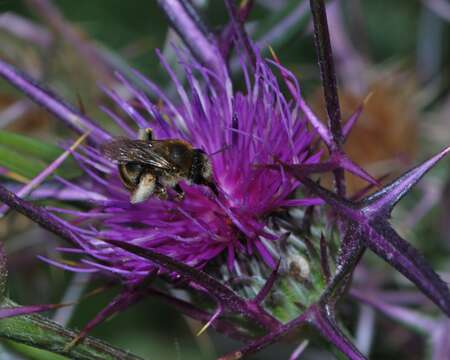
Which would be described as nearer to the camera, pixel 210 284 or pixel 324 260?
pixel 210 284

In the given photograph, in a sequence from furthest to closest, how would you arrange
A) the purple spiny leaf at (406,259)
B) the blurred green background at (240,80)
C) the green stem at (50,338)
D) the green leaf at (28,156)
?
the blurred green background at (240,80) < the green leaf at (28,156) < the green stem at (50,338) < the purple spiny leaf at (406,259)

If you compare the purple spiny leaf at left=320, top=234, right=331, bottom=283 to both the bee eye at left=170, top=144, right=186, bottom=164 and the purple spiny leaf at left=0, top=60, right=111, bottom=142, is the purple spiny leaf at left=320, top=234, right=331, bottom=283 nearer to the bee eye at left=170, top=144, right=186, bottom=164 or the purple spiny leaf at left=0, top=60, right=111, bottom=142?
the bee eye at left=170, top=144, right=186, bottom=164

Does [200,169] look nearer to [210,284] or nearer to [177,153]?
[177,153]

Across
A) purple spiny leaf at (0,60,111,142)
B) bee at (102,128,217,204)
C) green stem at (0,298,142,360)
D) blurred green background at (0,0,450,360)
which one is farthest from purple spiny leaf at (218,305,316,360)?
blurred green background at (0,0,450,360)

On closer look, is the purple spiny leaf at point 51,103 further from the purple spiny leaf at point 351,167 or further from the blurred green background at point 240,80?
the purple spiny leaf at point 351,167

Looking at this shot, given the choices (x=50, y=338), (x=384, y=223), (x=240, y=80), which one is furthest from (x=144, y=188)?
(x=240, y=80)

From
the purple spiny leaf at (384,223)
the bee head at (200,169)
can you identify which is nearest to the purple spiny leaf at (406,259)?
the purple spiny leaf at (384,223)

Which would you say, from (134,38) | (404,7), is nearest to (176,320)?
(134,38)

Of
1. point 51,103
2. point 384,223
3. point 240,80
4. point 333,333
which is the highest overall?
point 240,80
